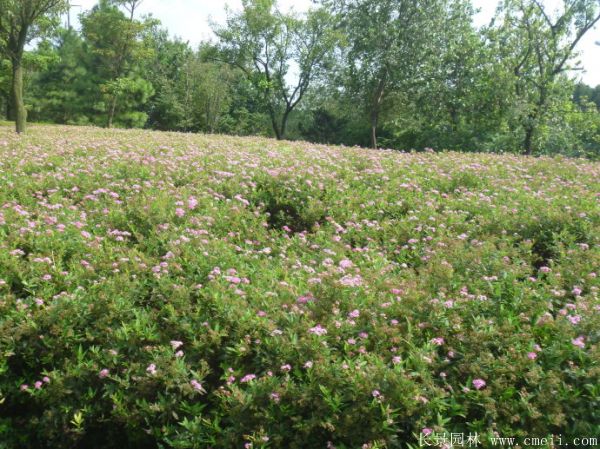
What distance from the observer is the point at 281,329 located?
3441 mm

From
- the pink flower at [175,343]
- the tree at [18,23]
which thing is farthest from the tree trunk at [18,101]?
the pink flower at [175,343]

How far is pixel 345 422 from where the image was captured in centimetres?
Answer: 280

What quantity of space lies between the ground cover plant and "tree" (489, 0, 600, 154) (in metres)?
23.0

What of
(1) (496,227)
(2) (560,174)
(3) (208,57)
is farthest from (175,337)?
(3) (208,57)

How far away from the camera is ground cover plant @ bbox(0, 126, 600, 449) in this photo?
2.90 metres

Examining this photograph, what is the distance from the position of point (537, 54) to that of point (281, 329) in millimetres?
29918

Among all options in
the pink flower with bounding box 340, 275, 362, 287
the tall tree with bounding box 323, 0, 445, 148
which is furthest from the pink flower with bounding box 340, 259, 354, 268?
the tall tree with bounding box 323, 0, 445, 148

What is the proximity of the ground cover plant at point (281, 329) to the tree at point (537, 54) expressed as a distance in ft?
75.6

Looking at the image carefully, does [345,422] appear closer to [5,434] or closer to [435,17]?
[5,434]

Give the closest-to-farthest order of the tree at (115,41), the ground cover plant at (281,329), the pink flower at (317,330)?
the ground cover plant at (281,329) < the pink flower at (317,330) < the tree at (115,41)

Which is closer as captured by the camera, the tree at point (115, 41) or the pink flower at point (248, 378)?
the pink flower at point (248, 378)

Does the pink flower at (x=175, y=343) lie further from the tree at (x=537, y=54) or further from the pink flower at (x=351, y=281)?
the tree at (x=537, y=54)

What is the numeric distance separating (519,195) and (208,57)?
34472 millimetres

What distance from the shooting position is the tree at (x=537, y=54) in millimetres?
26094
